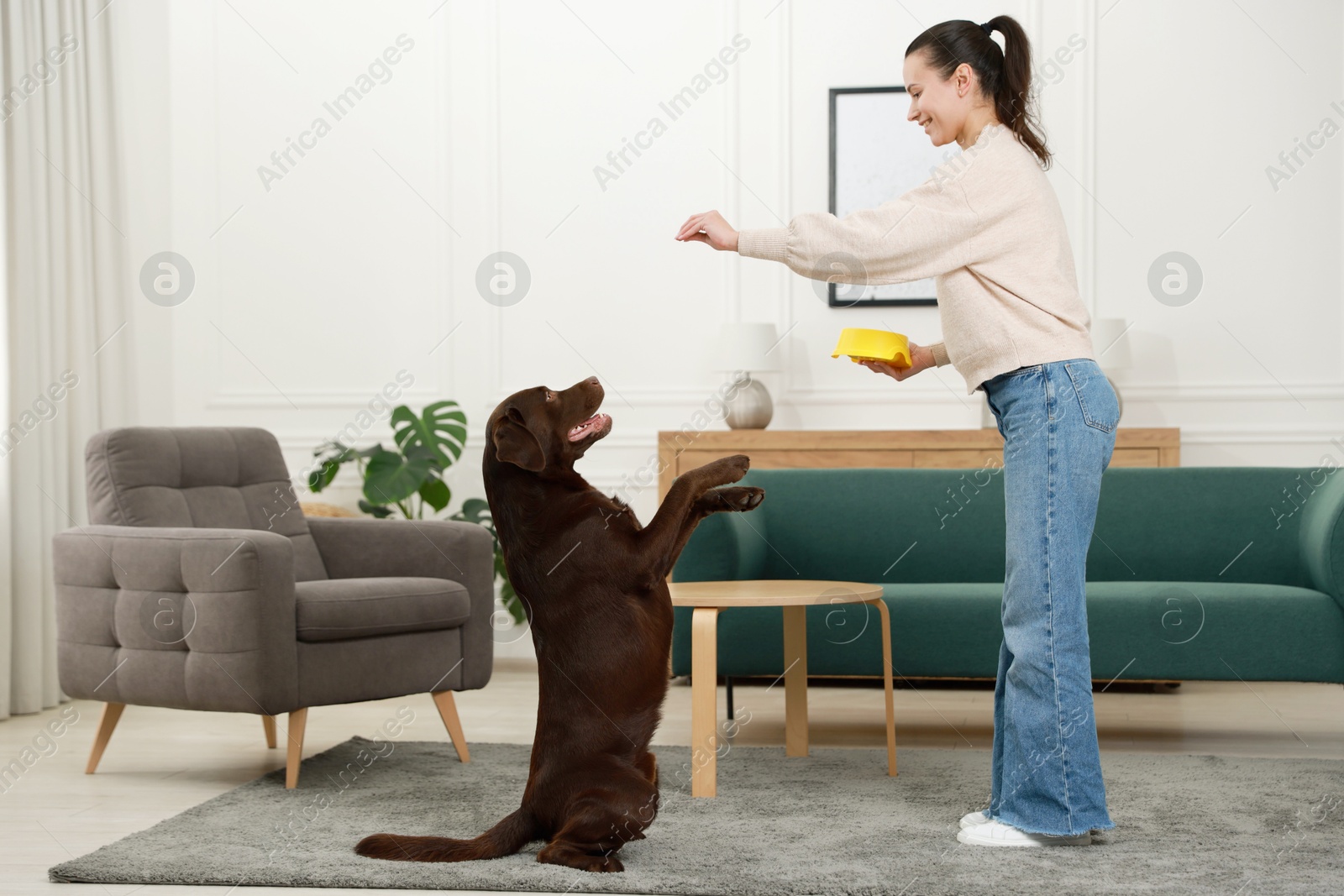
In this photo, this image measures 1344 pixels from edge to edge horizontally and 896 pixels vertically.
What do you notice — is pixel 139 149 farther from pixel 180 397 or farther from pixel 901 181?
pixel 901 181

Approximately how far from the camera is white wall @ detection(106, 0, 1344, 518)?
4.82 meters

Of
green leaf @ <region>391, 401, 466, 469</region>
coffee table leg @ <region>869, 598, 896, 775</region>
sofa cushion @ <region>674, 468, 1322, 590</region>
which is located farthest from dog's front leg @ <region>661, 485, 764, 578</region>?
green leaf @ <region>391, 401, 466, 469</region>

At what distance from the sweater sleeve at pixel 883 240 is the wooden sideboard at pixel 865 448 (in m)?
2.34

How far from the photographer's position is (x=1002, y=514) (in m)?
3.87

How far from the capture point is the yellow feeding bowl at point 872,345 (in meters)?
2.29

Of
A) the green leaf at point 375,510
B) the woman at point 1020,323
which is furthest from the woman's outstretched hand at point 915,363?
the green leaf at point 375,510

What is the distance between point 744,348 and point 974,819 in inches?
105

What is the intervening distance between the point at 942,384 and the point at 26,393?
3397 mm

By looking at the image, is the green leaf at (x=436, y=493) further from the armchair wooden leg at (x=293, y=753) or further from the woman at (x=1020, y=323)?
the woman at (x=1020, y=323)

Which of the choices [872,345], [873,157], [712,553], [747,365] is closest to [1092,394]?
[872,345]

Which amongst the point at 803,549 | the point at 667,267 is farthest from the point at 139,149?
the point at 803,549

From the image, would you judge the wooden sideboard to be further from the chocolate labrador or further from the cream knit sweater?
the chocolate labrador

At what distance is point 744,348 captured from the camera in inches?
187

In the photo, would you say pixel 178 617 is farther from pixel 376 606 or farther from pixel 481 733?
pixel 481 733
